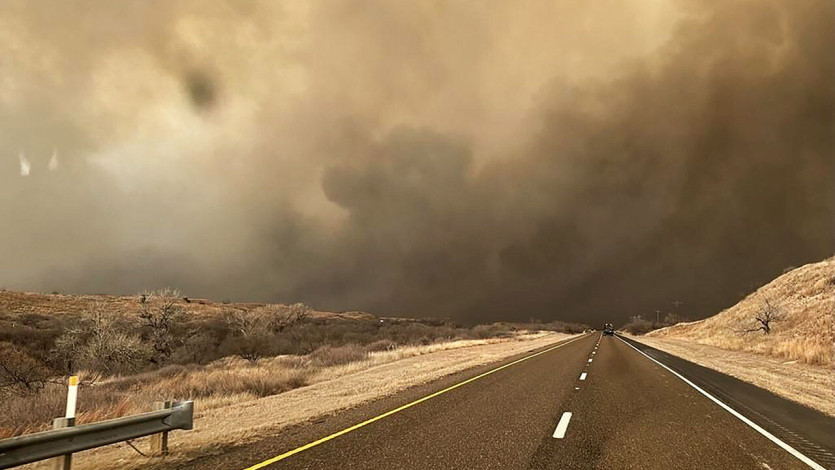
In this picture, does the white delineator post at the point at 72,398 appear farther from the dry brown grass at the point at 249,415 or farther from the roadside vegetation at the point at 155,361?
the roadside vegetation at the point at 155,361

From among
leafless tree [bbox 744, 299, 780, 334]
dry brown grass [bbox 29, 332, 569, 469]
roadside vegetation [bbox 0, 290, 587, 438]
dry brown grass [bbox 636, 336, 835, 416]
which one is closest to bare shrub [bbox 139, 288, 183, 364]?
roadside vegetation [bbox 0, 290, 587, 438]

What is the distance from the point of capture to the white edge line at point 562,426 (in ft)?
24.7

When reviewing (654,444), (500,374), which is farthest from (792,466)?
(500,374)

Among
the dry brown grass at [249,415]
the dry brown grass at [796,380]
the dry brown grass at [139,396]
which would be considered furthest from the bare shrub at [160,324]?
the dry brown grass at [796,380]

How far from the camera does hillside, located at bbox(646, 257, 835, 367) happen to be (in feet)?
91.2

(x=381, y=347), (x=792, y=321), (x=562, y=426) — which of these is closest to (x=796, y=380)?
(x=562, y=426)

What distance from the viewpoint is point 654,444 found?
7.23m

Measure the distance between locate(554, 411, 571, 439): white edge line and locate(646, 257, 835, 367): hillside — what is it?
22.9m

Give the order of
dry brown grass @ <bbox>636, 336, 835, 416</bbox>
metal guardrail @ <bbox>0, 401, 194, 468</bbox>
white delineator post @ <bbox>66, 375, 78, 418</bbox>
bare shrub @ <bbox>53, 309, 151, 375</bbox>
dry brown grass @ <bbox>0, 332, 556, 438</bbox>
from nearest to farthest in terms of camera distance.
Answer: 1. metal guardrail @ <bbox>0, 401, 194, 468</bbox>
2. white delineator post @ <bbox>66, 375, 78, 418</bbox>
3. dry brown grass @ <bbox>0, 332, 556, 438</bbox>
4. dry brown grass @ <bbox>636, 336, 835, 416</bbox>
5. bare shrub @ <bbox>53, 309, 151, 375</bbox>

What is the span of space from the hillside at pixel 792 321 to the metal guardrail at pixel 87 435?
97.5 feet

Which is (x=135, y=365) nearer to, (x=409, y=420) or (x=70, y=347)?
(x=70, y=347)

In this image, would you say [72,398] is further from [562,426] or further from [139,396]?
[139,396]

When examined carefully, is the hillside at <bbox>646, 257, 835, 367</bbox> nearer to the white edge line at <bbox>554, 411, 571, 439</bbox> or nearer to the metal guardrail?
the white edge line at <bbox>554, 411, 571, 439</bbox>

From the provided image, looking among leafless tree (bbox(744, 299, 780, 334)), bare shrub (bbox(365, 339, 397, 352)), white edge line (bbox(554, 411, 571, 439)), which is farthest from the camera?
leafless tree (bbox(744, 299, 780, 334))
